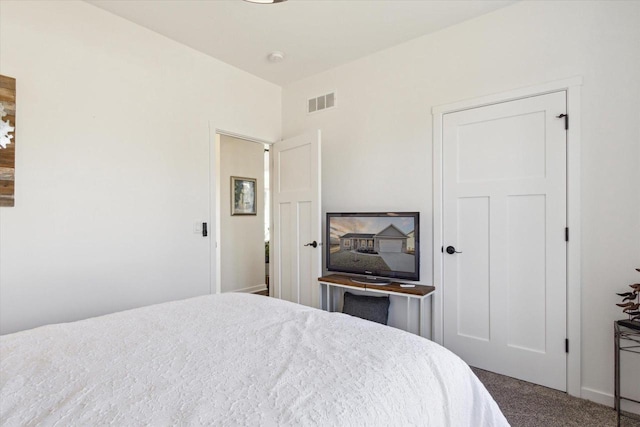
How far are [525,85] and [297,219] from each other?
231cm

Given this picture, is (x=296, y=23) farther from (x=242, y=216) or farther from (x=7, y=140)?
(x=242, y=216)

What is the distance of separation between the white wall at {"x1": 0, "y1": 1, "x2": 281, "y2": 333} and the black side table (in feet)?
10.1

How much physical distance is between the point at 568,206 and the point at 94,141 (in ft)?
11.2

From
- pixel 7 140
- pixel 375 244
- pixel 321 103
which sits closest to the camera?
pixel 7 140

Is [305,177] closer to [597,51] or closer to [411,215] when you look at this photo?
[411,215]

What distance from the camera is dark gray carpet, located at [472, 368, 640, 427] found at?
194 centimetres

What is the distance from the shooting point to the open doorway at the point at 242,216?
15.9ft

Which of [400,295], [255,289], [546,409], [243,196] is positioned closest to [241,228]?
[243,196]

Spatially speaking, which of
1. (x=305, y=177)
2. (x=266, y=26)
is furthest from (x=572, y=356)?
(x=266, y=26)

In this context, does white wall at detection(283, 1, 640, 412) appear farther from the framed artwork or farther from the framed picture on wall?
the framed artwork

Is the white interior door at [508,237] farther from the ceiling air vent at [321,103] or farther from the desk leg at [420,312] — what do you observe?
the ceiling air vent at [321,103]

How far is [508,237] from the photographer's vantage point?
8.27 feet

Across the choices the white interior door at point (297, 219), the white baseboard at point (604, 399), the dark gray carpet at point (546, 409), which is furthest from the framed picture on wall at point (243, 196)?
the white baseboard at point (604, 399)

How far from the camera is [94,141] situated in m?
2.45
